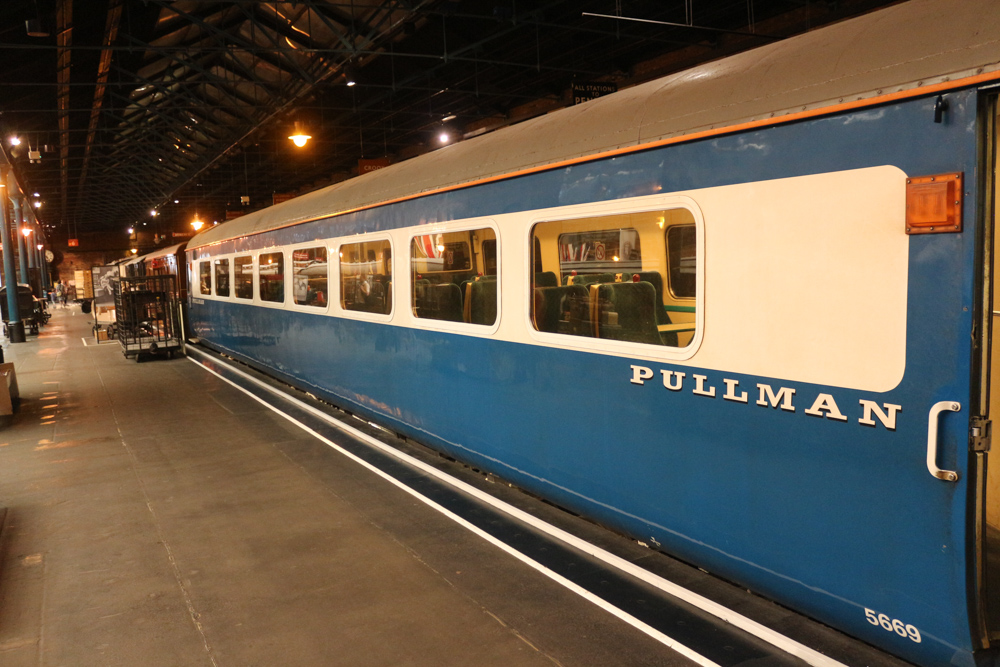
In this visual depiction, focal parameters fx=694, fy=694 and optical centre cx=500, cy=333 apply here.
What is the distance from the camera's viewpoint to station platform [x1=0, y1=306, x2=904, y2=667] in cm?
353

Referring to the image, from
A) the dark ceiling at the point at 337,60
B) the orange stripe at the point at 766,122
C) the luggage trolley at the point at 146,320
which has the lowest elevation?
the luggage trolley at the point at 146,320

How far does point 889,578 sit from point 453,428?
3791 millimetres

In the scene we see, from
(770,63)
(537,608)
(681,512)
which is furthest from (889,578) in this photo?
(770,63)

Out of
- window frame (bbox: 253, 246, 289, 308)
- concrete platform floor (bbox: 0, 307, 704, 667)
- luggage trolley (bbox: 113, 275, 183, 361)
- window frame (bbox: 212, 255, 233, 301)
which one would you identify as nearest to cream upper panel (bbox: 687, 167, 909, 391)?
concrete platform floor (bbox: 0, 307, 704, 667)

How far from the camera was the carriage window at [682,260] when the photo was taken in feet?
12.0

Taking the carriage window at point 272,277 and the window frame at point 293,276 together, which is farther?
the carriage window at point 272,277

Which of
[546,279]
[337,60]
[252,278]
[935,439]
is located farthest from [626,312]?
[337,60]

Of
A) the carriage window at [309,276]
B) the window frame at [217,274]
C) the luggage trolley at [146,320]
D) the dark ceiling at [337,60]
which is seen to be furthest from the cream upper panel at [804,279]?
the luggage trolley at [146,320]

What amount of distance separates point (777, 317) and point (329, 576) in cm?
311

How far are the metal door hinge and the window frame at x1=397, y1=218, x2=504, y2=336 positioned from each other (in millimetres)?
3210

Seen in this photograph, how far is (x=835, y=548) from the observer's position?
299cm

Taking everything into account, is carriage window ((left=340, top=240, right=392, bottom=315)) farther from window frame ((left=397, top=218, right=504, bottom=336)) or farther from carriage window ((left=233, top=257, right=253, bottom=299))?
carriage window ((left=233, top=257, right=253, bottom=299))

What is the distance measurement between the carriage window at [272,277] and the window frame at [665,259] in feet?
22.1

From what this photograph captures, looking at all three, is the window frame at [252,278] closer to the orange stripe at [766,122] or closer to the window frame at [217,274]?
the window frame at [217,274]
